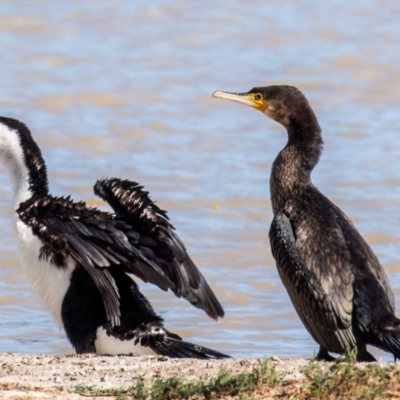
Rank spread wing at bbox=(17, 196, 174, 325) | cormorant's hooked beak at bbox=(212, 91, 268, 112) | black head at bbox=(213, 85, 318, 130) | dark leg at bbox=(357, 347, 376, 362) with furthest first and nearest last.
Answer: cormorant's hooked beak at bbox=(212, 91, 268, 112), black head at bbox=(213, 85, 318, 130), dark leg at bbox=(357, 347, 376, 362), spread wing at bbox=(17, 196, 174, 325)

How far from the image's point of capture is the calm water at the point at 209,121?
34.2 ft

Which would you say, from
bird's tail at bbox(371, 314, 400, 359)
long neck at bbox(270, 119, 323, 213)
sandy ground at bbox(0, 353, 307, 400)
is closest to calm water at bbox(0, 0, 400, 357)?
long neck at bbox(270, 119, 323, 213)

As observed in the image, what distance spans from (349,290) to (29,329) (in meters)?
3.07

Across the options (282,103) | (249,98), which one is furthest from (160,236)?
(249,98)

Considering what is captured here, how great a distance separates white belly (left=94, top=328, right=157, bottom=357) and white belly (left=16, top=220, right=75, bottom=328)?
336 mm

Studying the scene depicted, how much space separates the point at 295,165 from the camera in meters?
8.57

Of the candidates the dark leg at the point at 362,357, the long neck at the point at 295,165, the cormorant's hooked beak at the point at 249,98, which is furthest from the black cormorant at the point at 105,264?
the cormorant's hooked beak at the point at 249,98

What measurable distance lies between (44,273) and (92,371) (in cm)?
136

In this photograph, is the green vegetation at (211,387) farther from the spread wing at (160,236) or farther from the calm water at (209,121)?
the calm water at (209,121)

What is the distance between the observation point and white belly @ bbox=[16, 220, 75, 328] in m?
7.74

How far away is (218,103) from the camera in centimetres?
1650

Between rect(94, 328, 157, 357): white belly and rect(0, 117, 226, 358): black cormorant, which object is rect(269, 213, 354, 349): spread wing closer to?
rect(0, 117, 226, 358): black cormorant

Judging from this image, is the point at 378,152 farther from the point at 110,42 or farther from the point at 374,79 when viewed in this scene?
the point at 110,42

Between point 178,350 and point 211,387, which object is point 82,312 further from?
point 211,387
